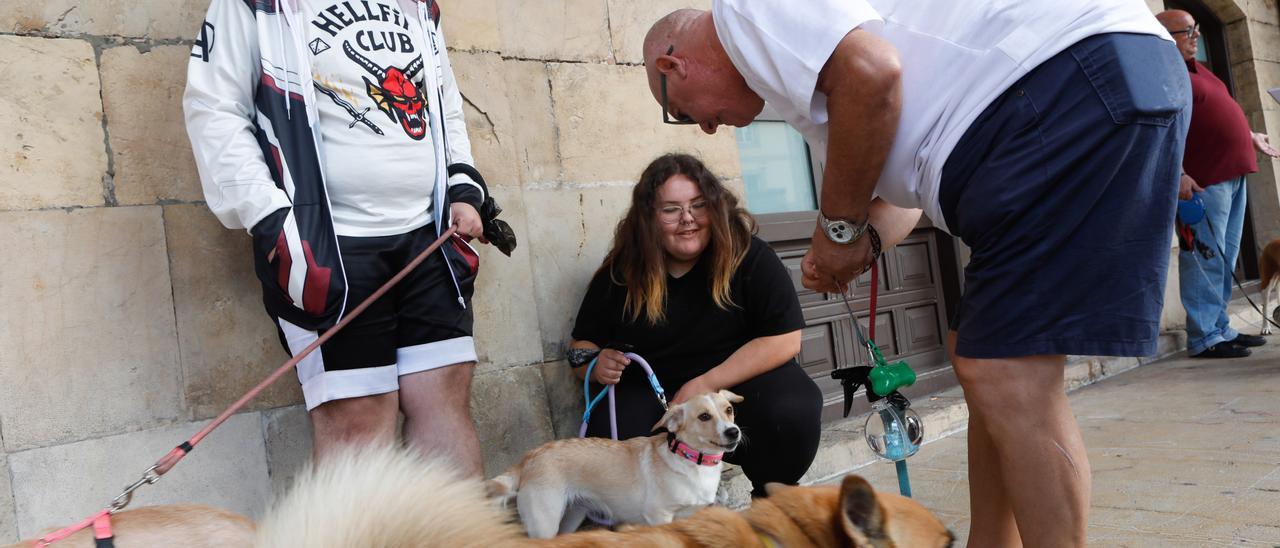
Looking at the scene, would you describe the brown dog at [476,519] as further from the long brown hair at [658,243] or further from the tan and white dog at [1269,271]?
the tan and white dog at [1269,271]

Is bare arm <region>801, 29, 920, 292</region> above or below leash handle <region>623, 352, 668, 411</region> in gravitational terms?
above

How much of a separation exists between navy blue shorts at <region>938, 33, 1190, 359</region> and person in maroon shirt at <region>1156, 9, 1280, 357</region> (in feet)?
16.2

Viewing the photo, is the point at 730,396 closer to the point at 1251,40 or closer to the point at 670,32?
the point at 670,32

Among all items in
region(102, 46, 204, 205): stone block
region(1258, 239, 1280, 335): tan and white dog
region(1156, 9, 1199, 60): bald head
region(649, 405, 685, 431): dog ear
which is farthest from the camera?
region(1258, 239, 1280, 335): tan and white dog

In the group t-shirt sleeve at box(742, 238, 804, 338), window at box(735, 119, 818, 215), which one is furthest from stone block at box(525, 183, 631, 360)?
window at box(735, 119, 818, 215)

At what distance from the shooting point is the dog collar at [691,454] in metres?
2.97

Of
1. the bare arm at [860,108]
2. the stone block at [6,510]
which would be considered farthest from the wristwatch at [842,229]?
the stone block at [6,510]

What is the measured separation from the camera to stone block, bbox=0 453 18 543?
2.56m

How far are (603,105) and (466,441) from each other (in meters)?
1.95

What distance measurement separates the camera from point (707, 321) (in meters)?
3.44

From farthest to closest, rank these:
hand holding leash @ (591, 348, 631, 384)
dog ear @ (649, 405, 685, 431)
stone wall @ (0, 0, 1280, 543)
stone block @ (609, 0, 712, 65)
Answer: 1. stone block @ (609, 0, 712, 65)
2. hand holding leash @ (591, 348, 631, 384)
3. dog ear @ (649, 405, 685, 431)
4. stone wall @ (0, 0, 1280, 543)

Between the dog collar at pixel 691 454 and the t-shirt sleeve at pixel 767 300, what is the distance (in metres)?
0.62

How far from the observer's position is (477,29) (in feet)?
12.5

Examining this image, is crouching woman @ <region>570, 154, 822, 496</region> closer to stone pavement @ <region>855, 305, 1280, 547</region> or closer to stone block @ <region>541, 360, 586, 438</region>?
stone block @ <region>541, 360, 586, 438</region>
